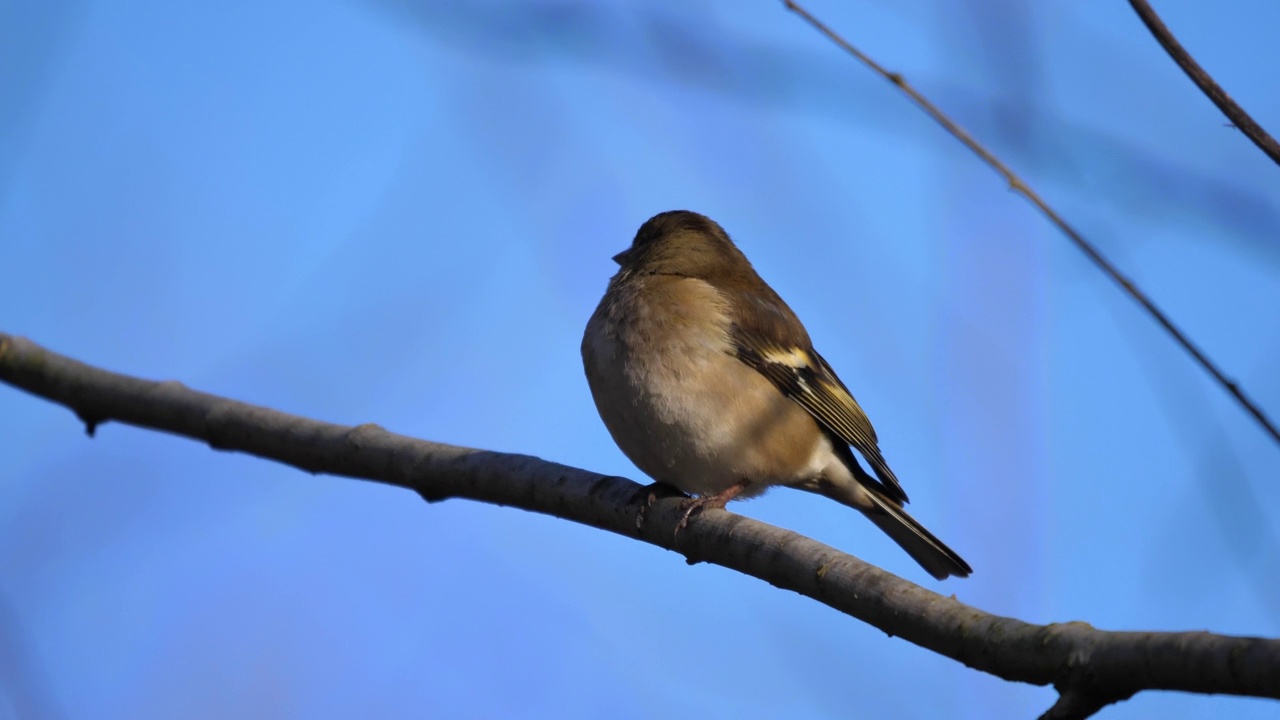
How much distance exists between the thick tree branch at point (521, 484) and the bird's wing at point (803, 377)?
1.32 meters

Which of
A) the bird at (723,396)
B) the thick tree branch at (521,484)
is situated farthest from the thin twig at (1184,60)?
the bird at (723,396)

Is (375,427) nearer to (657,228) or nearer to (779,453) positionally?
(779,453)

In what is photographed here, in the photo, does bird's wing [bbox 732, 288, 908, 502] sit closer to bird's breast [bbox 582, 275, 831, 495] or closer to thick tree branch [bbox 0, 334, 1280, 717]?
bird's breast [bbox 582, 275, 831, 495]

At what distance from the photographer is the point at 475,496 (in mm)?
4246

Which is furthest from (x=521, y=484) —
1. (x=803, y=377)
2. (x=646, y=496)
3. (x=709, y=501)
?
(x=803, y=377)

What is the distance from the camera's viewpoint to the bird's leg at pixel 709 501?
429cm

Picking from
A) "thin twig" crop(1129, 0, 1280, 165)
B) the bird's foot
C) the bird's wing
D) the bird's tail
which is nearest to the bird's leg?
the bird's foot

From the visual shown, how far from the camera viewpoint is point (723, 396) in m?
5.51

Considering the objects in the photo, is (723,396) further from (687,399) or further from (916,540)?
(916,540)

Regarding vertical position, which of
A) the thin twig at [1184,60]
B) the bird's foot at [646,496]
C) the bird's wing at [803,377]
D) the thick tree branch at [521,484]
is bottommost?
the thick tree branch at [521,484]

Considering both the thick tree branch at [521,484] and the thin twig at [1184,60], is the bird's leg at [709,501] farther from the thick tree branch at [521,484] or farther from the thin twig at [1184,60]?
the thin twig at [1184,60]

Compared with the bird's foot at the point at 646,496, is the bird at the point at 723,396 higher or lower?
higher

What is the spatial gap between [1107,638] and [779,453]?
3.19 meters

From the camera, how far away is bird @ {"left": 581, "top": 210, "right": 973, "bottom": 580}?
17.7 ft
